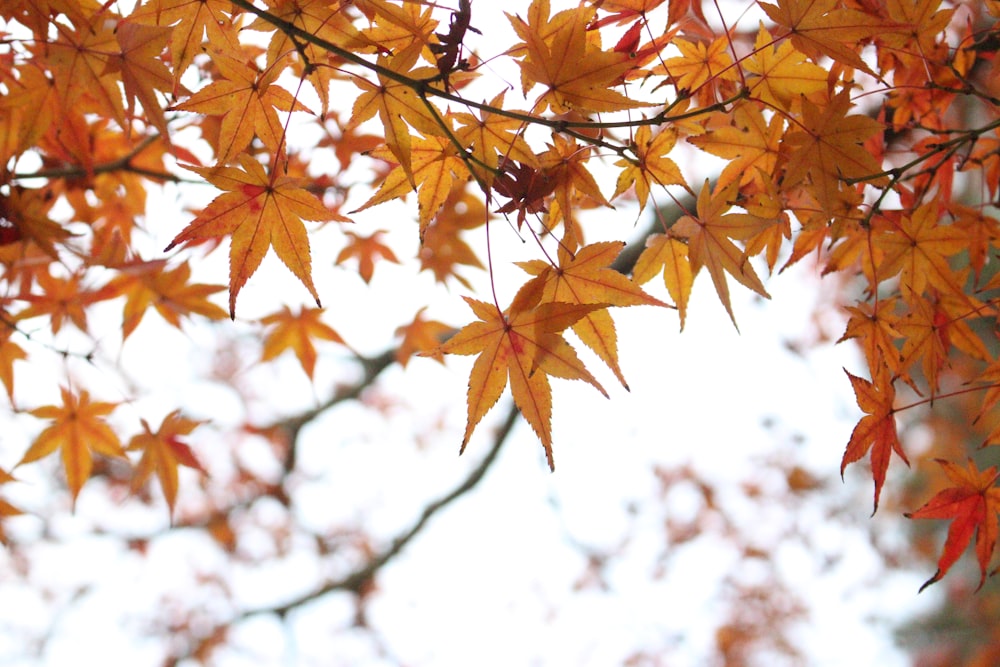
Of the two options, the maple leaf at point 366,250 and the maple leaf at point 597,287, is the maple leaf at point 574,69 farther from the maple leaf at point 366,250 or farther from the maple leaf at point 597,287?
the maple leaf at point 366,250

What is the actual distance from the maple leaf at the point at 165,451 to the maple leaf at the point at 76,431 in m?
0.05

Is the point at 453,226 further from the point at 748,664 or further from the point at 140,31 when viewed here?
the point at 748,664

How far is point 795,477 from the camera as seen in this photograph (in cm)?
498

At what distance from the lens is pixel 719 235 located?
0.75m

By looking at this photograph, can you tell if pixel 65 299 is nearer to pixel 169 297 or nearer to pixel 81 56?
pixel 169 297

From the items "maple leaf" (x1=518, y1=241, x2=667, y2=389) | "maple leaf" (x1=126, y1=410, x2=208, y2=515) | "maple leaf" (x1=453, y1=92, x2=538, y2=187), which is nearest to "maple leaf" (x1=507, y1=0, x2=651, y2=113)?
"maple leaf" (x1=453, y1=92, x2=538, y2=187)

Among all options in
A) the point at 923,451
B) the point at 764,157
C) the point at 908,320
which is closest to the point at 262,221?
the point at 764,157

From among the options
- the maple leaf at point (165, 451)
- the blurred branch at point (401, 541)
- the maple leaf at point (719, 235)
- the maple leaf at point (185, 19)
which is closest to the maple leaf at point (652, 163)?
the maple leaf at point (719, 235)

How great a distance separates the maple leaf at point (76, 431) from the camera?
1274 millimetres

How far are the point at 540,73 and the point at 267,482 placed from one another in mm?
3935

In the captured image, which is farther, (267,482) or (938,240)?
(267,482)

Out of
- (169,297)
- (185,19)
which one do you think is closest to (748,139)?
(185,19)

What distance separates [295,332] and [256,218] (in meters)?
0.98

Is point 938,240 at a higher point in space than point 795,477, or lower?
lower
